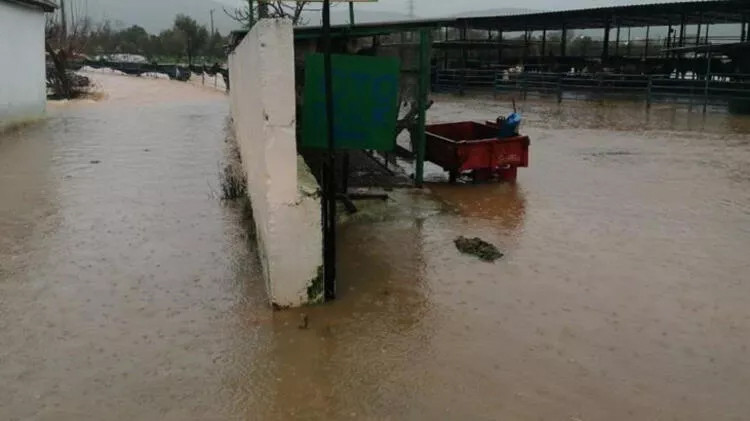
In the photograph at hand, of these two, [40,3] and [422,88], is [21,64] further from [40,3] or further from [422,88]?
[422,88]

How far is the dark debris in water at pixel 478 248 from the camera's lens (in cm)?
721

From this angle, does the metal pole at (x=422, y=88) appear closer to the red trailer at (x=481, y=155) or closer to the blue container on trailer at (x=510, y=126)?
the red trailer at (x=481, y=155)

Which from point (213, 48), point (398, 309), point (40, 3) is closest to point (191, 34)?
point (213, 48)

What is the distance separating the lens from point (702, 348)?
5.11m

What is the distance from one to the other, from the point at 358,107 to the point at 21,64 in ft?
51.1

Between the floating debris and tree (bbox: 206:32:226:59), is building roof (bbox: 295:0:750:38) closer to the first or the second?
the floating debris

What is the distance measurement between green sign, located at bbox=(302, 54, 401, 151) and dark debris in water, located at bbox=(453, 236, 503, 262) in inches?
58.0

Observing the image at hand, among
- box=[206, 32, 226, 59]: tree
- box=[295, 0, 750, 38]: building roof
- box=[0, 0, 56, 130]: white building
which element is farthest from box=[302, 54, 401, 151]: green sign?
box=[206, 32, 226, 59]: tree

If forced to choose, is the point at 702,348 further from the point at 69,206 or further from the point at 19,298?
the point at 69,206

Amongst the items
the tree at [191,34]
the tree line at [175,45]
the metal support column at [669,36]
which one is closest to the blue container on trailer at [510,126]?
the metal support column at [669,36]

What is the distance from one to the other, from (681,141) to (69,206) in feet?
44.6

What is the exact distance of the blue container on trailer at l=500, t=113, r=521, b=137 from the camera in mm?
11406

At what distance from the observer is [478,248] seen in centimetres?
741

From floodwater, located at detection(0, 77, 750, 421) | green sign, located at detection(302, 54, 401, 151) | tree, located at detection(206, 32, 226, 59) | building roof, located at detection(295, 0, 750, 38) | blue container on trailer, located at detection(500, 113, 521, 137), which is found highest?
building roof, located at detection(295, 0, 750, 38)
